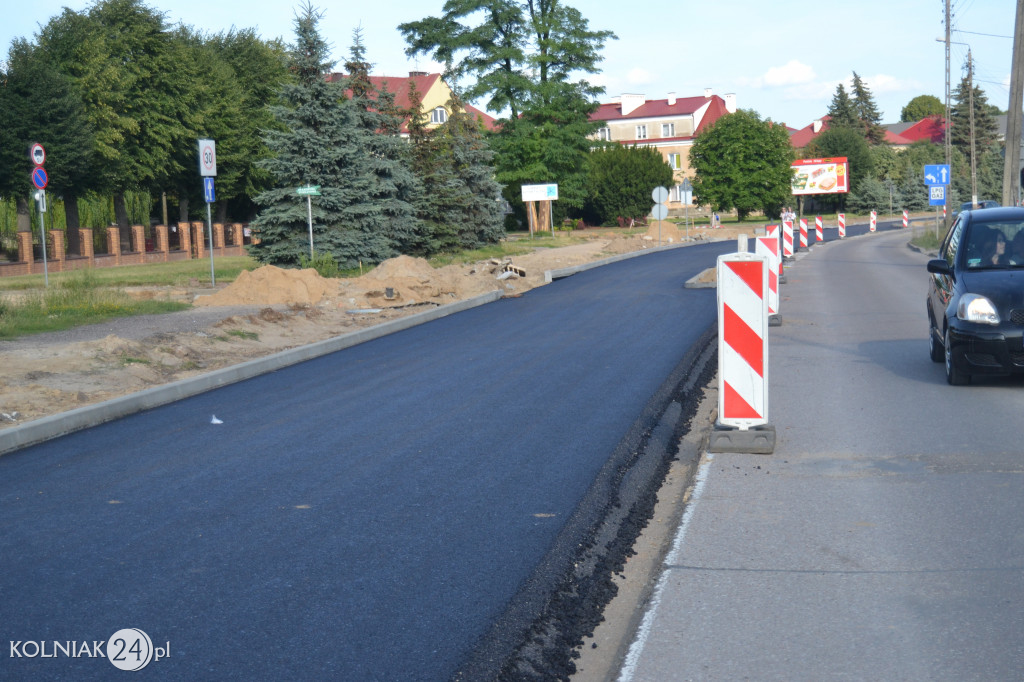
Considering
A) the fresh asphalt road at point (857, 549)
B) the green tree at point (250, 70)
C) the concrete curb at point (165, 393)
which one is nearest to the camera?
the fresh asphalt road at point (857, 549)

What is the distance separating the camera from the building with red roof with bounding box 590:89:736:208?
112 metres

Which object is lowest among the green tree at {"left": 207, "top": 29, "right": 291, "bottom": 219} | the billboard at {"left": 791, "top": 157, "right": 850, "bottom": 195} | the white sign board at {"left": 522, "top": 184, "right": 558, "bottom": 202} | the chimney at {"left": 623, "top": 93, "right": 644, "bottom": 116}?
the white sign board at {"left": 522, "top": 184, "right": 558, "bottom": 202}

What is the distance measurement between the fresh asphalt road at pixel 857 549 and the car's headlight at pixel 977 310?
0.69 metres

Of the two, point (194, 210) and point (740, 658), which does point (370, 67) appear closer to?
point (194, 210)

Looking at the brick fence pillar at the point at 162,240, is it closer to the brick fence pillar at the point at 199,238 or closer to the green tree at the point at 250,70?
the brick fence pillar at the point at 199,238

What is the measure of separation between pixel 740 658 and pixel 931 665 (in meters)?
0.71

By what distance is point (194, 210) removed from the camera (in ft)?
198

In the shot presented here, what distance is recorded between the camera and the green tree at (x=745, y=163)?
80.4 m

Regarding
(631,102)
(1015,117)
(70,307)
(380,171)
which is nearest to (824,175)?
(631,102)

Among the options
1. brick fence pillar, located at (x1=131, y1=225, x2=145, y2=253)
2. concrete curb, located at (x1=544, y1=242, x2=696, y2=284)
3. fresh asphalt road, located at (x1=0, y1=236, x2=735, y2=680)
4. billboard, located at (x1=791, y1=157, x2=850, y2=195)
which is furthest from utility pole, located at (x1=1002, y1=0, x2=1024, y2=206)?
billboard, located at (x1=791, y1=157, x2=850, y2=195)

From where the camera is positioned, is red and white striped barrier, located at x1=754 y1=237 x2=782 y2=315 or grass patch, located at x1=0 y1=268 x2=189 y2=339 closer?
grass patch, located at x1=0 y1=268 x2=189 y2=339

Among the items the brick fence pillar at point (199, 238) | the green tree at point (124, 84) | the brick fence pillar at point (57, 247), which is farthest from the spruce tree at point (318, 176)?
the brick fence pillar at point (199, 238)

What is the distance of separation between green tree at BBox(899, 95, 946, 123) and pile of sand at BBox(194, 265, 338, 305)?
170831 millimetres

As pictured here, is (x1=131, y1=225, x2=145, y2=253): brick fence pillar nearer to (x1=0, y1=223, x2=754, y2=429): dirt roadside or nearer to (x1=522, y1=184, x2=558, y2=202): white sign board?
(x1=522, y1=184, x2=558, y2=202): white sign board
